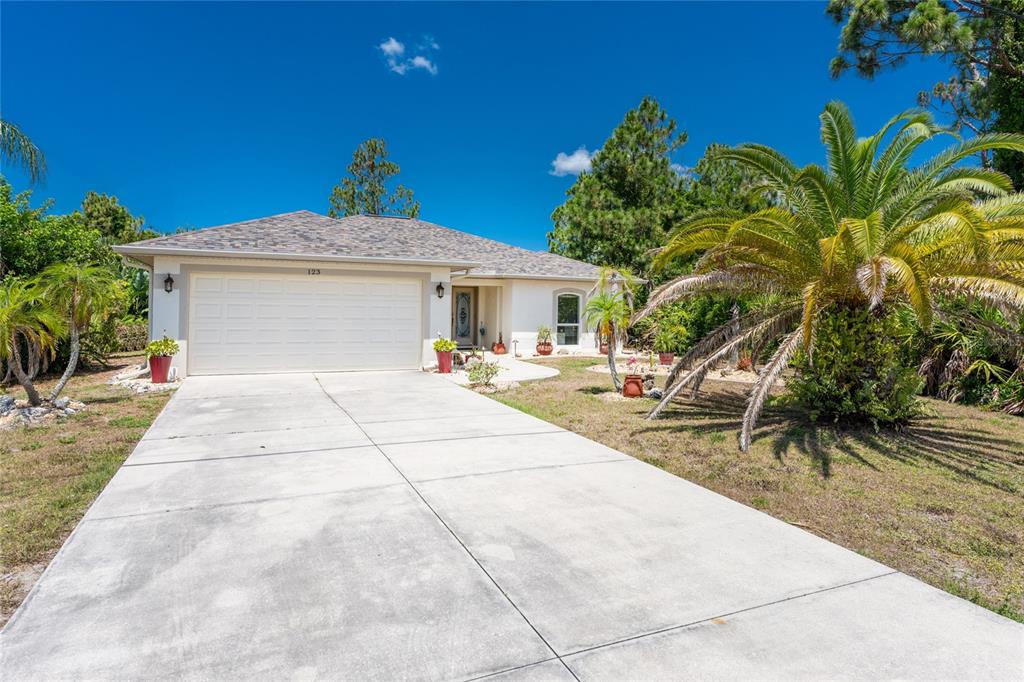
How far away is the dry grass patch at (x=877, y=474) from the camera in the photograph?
3.69 metres

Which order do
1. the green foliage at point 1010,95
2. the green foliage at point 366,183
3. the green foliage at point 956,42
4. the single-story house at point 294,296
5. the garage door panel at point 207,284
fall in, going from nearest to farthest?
the single-story house at point 294,296 → the garage door panel at point 207,284 → the green foliage at point 956,42 → the green foliage at point 1010,95 → the green foliage at point 366,183

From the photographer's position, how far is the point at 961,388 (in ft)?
32.8

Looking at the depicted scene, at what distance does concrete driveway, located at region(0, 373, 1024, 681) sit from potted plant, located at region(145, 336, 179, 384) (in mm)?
6708

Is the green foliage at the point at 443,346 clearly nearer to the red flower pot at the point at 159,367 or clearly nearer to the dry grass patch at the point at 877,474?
the dry grass patch at the point at 877,474

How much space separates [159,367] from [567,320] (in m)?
13.2

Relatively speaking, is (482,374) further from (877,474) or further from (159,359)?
(877,474)

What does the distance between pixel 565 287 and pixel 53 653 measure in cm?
1842

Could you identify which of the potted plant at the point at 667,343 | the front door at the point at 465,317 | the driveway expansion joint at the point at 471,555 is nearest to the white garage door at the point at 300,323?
the potted plant at the point at 667,343

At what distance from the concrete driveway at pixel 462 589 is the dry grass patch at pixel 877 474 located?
1.58ft

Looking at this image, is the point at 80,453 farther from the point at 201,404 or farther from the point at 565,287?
the point at 565,287

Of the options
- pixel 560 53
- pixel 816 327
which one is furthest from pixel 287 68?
pixel 816 327

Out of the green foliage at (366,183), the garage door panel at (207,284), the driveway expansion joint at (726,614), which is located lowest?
the driveway expansion joint at (726,614)

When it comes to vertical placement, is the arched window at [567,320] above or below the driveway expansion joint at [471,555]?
above

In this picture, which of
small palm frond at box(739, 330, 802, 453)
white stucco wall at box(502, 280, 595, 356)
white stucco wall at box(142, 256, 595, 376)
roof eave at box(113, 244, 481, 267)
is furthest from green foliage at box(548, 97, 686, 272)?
small palm frond at box(739, 330, 802, 453)
